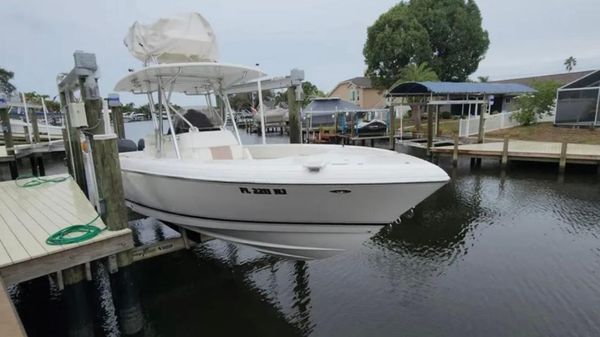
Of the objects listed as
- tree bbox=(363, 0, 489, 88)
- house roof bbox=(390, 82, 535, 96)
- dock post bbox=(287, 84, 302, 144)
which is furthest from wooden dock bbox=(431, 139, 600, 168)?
tree bbox=(363, 0, 489, 88)

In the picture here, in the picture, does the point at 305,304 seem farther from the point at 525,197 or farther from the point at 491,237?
the point at 525,197

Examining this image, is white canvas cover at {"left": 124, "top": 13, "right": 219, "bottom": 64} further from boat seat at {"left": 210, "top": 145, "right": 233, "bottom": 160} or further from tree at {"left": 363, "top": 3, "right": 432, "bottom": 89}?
tree at {"left": 363, "top": 3, "right": 432, "bottom": 89}

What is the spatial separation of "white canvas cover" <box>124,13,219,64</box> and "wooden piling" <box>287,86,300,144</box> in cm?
214

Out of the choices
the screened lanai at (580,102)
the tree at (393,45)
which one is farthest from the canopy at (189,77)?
the tree at (393,45)

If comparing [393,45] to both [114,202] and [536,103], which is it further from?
[114,202]

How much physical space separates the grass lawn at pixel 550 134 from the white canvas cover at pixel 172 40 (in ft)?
53.6

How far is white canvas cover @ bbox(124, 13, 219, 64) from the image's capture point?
5.13 m

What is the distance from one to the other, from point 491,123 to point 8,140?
21.4 metres

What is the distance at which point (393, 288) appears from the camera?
5.39m

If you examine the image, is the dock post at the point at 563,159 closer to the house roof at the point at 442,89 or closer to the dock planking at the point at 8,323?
the house roof at the point at 442,89

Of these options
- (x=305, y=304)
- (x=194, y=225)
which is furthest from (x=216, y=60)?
(x=305, y=304)

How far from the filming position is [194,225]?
4797 mm

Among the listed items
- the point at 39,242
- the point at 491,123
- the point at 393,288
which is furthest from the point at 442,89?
the point at 39,242

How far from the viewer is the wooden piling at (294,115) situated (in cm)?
726
